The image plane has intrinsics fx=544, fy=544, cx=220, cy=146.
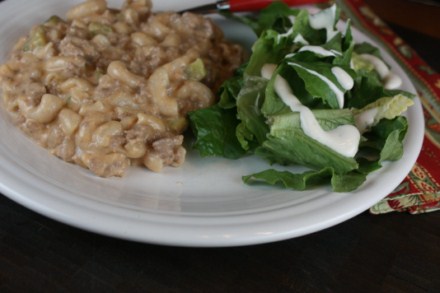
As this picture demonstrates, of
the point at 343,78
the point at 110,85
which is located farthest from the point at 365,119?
the point at 110,85

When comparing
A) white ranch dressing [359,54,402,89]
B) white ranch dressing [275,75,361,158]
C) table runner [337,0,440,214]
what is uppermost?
white ranch dressing [275,75,361,158]

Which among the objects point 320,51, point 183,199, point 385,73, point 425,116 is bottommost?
point 425,116

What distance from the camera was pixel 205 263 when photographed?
1.36m

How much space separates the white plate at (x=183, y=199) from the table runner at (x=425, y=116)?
13 cm

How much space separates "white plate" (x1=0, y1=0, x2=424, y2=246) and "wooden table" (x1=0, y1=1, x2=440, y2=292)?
127 mm

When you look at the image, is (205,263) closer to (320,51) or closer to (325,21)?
(320,51)

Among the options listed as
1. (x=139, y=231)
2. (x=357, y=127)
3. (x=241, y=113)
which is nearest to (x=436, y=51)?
(x=357, y=127)

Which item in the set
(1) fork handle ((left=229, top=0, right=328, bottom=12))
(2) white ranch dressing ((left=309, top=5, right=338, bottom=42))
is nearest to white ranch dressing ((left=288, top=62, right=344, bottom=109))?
(2) white ranch dressing ((left=309, top=5, right=338, bottom=42))

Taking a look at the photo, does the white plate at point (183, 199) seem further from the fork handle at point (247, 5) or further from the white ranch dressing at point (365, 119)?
the fork handle at point (247, 5)

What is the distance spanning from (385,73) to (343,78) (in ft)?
1.37

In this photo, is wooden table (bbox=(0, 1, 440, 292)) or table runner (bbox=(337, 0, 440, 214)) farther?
table runner (bbox=(337, 0, 440, 214))

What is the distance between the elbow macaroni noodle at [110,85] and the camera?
1.51 metres

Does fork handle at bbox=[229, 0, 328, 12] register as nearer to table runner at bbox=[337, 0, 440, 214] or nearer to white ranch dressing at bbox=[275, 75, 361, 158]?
table runner at bbox=[337, 0, 440, 214]

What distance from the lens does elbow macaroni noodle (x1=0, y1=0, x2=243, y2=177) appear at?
151cm
